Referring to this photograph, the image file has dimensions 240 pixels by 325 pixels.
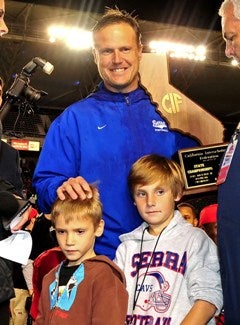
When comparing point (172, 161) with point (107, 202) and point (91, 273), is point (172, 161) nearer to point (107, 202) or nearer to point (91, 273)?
point (107, 202)

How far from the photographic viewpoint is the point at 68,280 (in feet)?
6.61

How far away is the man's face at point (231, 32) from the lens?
6.23ft

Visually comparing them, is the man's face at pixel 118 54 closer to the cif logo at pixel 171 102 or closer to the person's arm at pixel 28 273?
the cif logo at pixel 171 102

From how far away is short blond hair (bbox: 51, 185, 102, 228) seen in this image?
81.4 inches

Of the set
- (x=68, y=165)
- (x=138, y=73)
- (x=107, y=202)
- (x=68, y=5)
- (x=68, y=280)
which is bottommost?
(x=68, y=280)

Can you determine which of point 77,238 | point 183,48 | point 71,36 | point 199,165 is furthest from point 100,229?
point 183,48

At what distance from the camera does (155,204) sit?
208 cm

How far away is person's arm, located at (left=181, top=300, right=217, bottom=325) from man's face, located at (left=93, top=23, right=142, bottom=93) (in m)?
1.02

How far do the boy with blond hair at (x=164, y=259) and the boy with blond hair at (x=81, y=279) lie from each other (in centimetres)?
10

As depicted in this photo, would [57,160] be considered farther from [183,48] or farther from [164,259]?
[183,48]

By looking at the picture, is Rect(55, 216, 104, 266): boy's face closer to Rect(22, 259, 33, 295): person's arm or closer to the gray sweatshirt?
the gray sweatshirt

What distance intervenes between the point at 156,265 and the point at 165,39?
1026cm

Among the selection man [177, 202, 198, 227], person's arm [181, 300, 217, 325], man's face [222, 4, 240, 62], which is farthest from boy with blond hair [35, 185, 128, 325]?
man [177, 202, 198, 227]

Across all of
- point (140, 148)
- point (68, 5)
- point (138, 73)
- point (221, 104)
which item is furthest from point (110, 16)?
point (221, 104)
